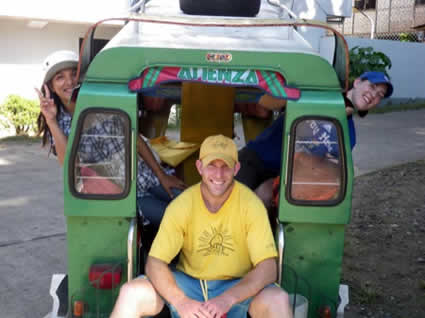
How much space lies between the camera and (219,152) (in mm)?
2955

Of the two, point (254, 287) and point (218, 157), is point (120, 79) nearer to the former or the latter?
point (218, 157)

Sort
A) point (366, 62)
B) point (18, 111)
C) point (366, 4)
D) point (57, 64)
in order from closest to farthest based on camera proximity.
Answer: point (57, 64)
point (18, 111)
point (366, 62)
point (366, 4)

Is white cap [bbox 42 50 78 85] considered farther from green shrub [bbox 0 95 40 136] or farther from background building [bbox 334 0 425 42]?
background building [bbox 334 0 425 42]

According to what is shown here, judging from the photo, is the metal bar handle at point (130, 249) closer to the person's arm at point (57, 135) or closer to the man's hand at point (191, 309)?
the man's hand at point (191, 309)

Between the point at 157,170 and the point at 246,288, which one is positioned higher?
the point at 157,170

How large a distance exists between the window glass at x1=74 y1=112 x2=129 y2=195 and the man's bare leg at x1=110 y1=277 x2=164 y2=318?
1.64 ft

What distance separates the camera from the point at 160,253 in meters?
2.90

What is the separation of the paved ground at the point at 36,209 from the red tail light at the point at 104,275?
1330 millimetres

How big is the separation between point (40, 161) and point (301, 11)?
7.25 meters

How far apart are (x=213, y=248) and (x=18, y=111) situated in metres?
8.65

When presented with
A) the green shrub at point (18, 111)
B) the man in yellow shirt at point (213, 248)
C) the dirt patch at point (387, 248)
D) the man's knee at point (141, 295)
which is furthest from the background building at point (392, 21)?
the man's knee at point (141, 295)

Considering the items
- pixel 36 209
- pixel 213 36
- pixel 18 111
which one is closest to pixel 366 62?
pixel 18 111

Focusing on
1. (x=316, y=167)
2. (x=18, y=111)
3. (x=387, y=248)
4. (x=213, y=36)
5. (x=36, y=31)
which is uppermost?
(x=36, y=31)

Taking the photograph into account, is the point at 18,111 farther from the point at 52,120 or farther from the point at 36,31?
the point at 52,120
